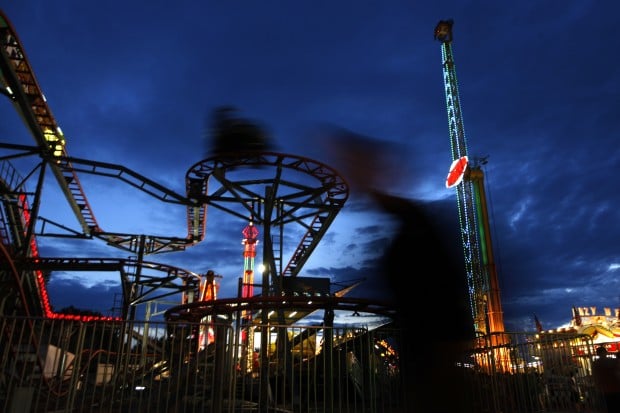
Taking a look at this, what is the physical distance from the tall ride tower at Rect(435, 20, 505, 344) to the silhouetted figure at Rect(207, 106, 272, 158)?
29.0m

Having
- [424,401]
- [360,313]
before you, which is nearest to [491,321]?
[360,313]

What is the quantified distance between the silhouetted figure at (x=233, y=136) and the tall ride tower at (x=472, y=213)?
28985 millimetres

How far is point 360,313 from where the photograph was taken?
450 inches

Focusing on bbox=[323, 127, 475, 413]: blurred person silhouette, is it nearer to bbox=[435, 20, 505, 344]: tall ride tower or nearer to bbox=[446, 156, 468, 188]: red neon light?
bbox=[435, 20, 505, 344]: tall ride tower

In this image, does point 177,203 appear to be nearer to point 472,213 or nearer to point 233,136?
point 233,136

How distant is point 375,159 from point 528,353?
6.71m

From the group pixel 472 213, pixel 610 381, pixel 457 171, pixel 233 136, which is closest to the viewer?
pixel 610 381

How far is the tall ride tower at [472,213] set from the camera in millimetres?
42938

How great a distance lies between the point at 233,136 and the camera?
47.2ft

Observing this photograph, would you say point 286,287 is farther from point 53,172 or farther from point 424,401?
point 53,172

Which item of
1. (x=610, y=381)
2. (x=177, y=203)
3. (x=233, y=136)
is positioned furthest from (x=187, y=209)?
(x=610, y=381)

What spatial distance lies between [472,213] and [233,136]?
42.2m

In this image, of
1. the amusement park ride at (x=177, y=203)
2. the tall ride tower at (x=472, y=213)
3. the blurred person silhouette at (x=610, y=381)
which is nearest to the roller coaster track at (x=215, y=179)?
the amusement park ride at (x=177, y=203)

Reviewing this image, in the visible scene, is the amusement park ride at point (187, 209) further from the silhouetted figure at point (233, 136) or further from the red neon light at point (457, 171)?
the red neon light at point (457, 171)
